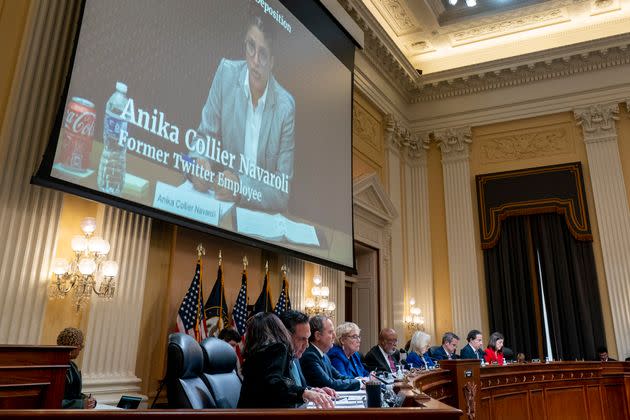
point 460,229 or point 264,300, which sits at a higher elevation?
point 460,229

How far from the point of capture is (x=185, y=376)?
213 centimetres

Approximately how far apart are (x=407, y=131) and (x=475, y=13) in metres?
2.54

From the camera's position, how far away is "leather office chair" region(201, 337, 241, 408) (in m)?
2.34

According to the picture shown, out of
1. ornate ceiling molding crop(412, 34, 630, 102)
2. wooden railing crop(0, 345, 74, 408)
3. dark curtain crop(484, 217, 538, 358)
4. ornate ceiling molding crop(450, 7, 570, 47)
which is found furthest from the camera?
ornate ceiling molding crop(450, 7, 570, 47)

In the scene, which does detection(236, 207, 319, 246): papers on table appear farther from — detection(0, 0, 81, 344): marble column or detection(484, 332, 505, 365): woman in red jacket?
detection(484, 332, 505, 365): woman in red jacket

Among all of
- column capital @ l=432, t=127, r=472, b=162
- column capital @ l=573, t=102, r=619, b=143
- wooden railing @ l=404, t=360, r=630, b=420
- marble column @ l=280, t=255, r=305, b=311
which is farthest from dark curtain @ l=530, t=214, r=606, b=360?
marble column @ l=280, t=255, r=305, b=311

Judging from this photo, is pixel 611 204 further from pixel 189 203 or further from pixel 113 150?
pixel 113 150

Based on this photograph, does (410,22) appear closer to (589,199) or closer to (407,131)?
(407,131)

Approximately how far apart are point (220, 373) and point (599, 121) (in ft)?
30.6

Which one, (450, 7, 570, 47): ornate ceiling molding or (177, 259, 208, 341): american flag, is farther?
(450, 7, 570, 47): ornate ceiling molding

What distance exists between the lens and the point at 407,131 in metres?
10.8

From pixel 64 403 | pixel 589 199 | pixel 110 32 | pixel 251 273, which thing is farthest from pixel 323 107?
pixel 589 199

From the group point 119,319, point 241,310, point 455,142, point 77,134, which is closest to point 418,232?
point 455,142

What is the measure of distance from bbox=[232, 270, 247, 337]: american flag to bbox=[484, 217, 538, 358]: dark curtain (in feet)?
18.3
